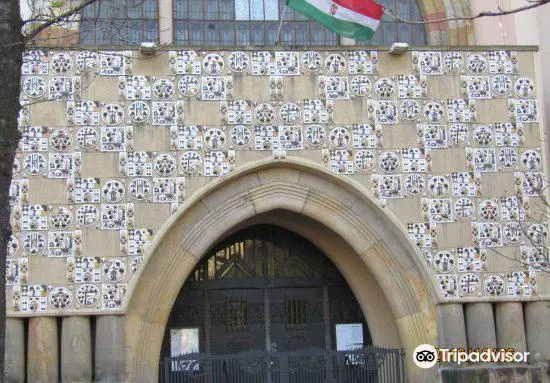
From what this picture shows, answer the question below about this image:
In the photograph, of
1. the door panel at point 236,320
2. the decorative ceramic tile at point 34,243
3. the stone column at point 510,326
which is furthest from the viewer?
the door panel at point 236,320

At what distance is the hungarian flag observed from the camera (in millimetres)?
16641

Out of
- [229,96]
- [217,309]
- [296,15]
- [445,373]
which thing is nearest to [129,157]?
[229,96]

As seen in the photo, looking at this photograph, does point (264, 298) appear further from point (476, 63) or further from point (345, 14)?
point (476, 63)

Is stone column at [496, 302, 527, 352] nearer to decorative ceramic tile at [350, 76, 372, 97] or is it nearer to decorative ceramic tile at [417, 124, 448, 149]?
decorative ceramic tile at [417, 124, 448, 149]

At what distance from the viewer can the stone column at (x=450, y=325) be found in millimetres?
16109

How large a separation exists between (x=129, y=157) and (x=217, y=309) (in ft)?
11.2

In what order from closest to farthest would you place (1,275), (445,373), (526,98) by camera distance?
(1,275) < (445,373) < (526,98)

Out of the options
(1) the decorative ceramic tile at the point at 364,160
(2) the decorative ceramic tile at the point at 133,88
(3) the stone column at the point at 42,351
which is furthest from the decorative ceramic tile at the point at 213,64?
(3) the stone column at the point at 42,351

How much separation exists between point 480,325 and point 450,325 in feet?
1.65

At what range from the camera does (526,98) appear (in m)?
17.0

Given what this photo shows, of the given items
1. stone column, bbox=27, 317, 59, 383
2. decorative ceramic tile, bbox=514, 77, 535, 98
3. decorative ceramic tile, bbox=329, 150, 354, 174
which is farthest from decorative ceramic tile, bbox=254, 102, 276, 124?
stone column, bbox=27, 317, 59, 383

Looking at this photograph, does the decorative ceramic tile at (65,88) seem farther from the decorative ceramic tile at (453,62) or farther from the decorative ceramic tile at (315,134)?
the decorative ceramic tile at (453,62)

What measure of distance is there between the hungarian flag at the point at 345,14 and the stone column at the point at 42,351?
20.9ft

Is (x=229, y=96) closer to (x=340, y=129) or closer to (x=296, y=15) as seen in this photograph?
(x=340, y=129)
